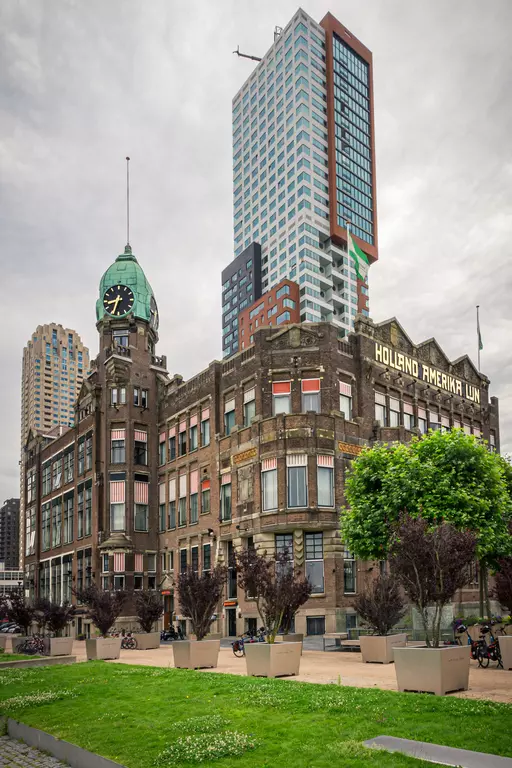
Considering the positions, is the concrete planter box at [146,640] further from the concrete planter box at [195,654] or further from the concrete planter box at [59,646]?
the concrete planter box at [195,654]

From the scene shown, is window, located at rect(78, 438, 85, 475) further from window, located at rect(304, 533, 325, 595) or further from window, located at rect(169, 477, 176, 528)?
window, located at rect(304, 533, 325, 595)

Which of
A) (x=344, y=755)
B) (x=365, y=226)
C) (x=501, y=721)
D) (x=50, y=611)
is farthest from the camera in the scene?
(x=365, y=226)

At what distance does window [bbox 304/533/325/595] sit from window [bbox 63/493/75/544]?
31.5m

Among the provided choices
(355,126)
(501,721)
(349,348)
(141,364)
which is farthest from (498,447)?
(355,126)

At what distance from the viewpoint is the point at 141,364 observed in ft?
214

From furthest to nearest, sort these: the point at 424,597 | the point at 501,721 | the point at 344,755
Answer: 1. the point at 424,597
2. the point at 501,721
3. the point at 344,755

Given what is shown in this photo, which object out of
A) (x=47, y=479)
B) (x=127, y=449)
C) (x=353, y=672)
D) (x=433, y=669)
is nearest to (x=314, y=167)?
(x=47, y=479)

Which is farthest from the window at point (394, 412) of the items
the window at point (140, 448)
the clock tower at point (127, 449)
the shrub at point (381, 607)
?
the shrub at point (381, 607)

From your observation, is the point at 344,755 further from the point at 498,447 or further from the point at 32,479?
the point at 32,479

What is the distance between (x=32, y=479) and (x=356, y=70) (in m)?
115

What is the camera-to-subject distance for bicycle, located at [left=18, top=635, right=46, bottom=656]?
38.1 m

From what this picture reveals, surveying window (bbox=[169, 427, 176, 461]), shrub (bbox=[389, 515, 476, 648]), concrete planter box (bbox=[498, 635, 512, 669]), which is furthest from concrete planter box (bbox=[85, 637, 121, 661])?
window (bbox=[169, 427, 176, 461])

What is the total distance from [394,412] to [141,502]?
72.3ft

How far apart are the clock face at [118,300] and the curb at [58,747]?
53380 mm
